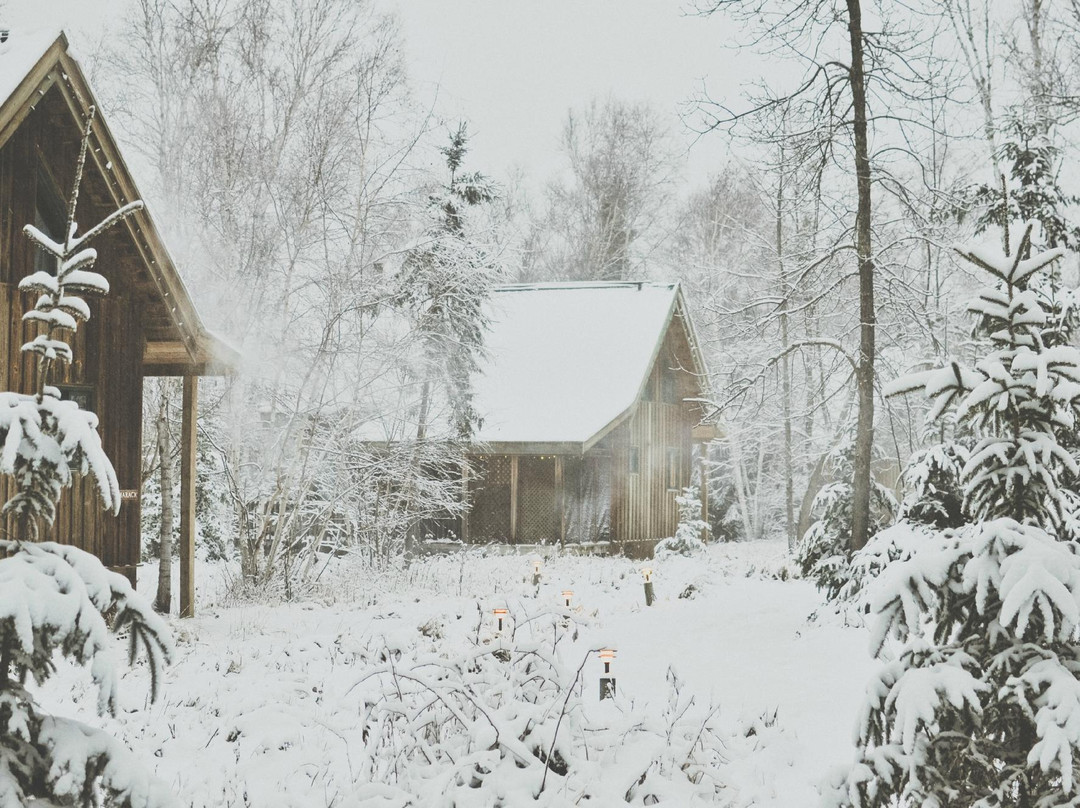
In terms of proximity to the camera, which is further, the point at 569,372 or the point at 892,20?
the point at 569,372

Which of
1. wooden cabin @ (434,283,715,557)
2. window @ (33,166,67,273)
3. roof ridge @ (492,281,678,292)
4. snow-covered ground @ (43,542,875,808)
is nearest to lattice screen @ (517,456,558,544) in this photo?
wooden cabin @ (434,283,715,557)

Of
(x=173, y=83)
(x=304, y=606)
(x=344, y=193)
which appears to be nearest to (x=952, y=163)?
(x=344, y=193)

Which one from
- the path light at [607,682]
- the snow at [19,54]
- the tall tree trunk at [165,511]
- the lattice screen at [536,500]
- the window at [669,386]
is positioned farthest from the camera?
the window at [669,386]

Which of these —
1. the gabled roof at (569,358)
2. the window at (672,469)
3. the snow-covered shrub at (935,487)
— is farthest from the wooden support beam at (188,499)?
the window at (672,469)

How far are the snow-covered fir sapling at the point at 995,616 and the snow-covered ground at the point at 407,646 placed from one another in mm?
2435

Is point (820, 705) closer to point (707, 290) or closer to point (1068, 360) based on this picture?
point (1068, 360)

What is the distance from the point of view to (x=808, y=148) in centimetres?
1184

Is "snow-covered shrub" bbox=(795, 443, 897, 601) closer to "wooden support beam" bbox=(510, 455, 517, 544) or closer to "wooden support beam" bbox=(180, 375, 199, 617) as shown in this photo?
"wooden support beam" bbox=(180, 375, 199, 617)

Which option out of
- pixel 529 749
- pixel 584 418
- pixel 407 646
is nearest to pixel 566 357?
pixel 584 418

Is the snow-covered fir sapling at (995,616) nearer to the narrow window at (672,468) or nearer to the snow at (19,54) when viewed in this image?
the snow at (19,54)

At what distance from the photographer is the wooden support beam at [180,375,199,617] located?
42.4ft

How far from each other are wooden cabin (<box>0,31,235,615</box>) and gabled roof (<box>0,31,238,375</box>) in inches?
0.6

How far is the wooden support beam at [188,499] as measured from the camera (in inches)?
508

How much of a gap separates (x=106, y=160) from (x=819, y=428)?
3088cm
